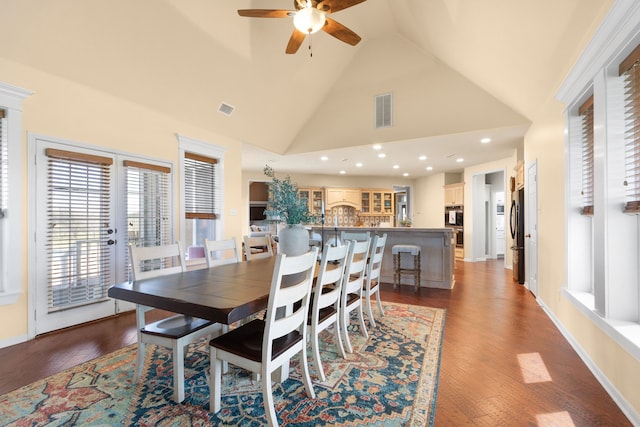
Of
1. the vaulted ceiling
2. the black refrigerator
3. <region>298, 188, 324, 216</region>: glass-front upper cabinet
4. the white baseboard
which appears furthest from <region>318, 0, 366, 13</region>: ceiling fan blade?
<region>298, 188, 324, 216</region>: glass-front upper cabinet

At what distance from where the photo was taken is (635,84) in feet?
5.99

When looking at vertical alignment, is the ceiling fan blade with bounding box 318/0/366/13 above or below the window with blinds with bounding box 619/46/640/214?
above

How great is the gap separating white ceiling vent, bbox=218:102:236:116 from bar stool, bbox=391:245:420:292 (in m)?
3.36

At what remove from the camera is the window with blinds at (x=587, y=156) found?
8.46 feet

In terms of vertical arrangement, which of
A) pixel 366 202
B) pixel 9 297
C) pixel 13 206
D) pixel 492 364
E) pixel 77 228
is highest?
pixel 366 202

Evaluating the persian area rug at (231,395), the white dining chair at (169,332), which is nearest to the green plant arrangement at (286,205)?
the white dining chair at (169,332)

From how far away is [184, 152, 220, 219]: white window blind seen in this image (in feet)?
14.6

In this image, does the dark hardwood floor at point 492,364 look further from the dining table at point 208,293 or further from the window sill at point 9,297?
the dining table at point 208,293

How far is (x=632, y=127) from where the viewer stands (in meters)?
1.87

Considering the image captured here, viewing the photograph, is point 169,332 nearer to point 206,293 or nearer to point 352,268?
point 206,293

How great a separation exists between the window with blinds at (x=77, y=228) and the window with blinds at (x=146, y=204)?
0.76ft

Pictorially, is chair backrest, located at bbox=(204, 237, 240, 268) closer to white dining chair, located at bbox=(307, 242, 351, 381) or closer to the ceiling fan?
white dining chair, located at bbox=(307, 242, 351, 381)

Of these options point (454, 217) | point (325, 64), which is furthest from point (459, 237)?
point (325, 64)

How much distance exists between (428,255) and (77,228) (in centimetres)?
478
